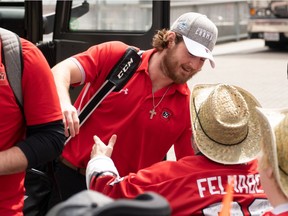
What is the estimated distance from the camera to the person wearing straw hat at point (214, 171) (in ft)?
8.45

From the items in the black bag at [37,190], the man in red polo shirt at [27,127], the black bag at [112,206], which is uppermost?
the black bag at [112,206]

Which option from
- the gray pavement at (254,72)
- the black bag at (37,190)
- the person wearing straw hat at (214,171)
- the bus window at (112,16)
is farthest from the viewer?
the gray pavement at (254,72)

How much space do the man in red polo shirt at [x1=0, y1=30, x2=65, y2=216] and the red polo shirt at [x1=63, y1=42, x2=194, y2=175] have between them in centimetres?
93

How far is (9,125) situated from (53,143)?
168 millimetres

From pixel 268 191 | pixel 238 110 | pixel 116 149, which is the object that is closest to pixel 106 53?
pixel 116 149

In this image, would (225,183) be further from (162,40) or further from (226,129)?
(162,40)

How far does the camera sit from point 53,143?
2.50 m

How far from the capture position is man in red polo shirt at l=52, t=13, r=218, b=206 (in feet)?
11.3

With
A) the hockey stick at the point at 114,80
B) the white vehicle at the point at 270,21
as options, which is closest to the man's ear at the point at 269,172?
the hockey stick at the point at 114,80

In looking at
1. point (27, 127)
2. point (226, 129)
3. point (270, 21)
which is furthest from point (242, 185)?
point (270, 21)

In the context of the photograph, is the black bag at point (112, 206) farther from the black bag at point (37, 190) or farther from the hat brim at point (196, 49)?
the hat brim at point (196, 49)

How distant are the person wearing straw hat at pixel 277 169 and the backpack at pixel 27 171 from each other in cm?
89

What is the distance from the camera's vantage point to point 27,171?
326cm

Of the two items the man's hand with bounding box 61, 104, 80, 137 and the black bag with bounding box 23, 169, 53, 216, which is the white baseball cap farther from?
the black bag with bounding box 23, 169, 53, 216
